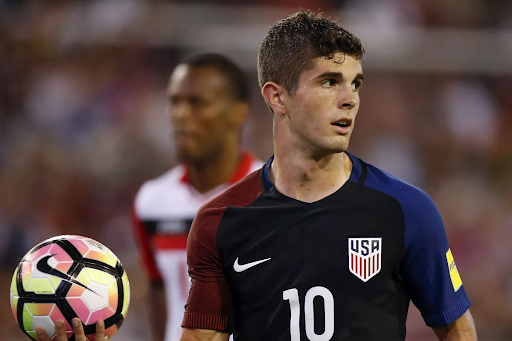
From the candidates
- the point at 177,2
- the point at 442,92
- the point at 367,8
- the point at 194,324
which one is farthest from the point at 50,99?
the point at 194,324

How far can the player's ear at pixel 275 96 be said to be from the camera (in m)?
3.09

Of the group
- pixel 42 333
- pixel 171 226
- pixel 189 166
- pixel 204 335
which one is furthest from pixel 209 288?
pixel 189 166

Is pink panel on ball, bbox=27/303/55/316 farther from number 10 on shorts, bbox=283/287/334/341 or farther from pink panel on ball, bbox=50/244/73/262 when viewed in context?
number 10 on shorts, bbox=283/287/334/341

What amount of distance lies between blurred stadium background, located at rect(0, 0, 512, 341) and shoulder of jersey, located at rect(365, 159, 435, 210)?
5.78 metres

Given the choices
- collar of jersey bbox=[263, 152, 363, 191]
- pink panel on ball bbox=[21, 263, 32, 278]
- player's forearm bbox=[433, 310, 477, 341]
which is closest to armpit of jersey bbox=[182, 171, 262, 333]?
collar of jersey bbox=[263, 152, 363, 191]

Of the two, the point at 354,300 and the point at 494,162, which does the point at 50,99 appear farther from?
the point at 354,300

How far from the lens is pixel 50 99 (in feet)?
30.4

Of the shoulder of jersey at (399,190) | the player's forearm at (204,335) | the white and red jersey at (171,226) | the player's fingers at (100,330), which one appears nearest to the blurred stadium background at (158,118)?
the white and red jersey at (171,226)

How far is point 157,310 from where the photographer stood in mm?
5191

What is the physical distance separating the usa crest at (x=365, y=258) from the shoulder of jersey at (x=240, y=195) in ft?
1.60

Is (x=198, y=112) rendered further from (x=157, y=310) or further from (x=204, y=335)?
(x=204, y=335)

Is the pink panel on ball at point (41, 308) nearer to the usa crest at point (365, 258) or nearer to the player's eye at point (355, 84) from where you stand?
the usa crest at point (365, 258)

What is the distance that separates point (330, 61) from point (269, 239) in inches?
30.2

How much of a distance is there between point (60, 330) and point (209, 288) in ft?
2.17
